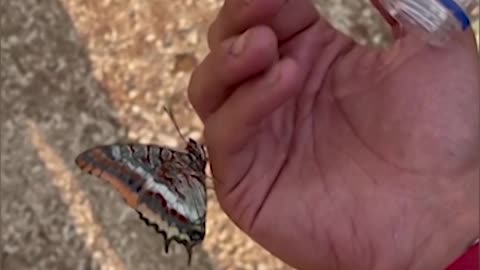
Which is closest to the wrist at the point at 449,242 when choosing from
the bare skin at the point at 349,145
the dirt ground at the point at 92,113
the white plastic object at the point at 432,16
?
the bare skin at the point at 349,145

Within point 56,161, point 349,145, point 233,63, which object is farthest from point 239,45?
point 56,161

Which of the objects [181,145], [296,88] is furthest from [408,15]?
[181,145]

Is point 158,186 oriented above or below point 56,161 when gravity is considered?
above

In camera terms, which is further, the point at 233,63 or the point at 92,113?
the point at 92,113

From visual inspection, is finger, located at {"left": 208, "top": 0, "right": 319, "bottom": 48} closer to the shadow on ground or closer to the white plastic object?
the white plastic object

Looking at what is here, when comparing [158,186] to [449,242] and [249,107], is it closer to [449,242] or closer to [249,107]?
[249,107]

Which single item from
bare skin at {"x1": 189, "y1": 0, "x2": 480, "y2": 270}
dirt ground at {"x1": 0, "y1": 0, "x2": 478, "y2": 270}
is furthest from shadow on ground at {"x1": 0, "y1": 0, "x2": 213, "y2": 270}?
bare skin at {"x1": 189, "y1": 0, "x2": 480, "y2": 270}

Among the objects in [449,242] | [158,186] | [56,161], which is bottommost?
[56,161]
